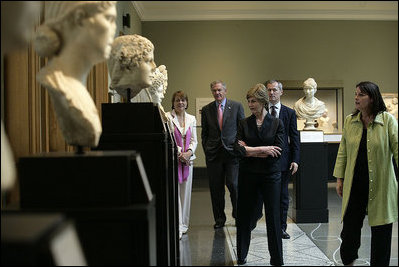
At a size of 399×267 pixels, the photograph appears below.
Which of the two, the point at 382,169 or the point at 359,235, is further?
the point at 359,235

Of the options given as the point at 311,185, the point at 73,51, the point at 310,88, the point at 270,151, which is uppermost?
the point at 310,88

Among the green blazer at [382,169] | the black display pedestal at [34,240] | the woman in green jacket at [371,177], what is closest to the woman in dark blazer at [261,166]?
the woman in green jacket at [371,177]

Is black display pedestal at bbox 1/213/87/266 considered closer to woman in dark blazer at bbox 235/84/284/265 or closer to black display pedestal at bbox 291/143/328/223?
woman in dark blazer at bbox 235/84/284/265

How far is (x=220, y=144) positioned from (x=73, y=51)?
320 centimetres

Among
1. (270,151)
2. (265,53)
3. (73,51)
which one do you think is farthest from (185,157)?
(73,51)

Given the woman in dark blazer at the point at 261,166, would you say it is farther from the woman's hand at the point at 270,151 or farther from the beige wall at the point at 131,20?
the beige wall at the point at 131,20

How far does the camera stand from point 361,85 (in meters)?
2.95

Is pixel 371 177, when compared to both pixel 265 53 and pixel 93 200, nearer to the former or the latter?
pixel 93 200

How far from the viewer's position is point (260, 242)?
407cm

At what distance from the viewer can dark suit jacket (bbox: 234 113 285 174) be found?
3283 millimetres

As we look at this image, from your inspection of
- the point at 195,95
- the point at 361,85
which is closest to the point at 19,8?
the point at 361,85

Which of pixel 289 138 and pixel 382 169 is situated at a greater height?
pixel 289 138

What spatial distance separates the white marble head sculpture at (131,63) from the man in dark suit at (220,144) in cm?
208

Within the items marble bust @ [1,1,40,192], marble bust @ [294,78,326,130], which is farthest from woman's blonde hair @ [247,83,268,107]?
marble bust @ [1,1,40,192]
